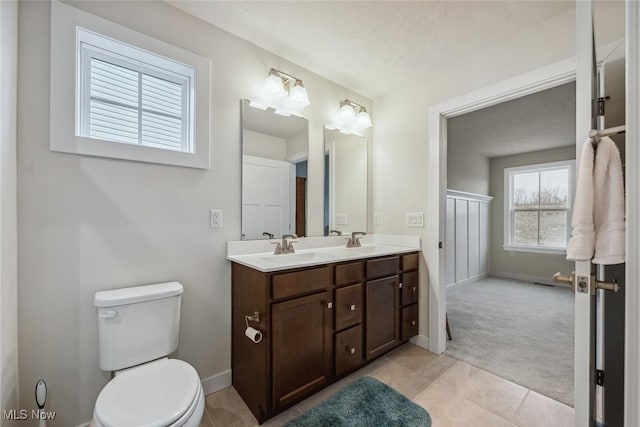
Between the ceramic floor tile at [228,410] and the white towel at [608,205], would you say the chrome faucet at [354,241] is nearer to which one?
the ceramic floor tile at [228,410]

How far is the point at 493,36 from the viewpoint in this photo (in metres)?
1.90

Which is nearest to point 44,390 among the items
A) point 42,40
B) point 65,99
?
point 65,99

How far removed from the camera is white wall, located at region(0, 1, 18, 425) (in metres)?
1.06

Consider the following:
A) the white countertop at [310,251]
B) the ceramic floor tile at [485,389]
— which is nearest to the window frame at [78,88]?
the white countertop at [310,251]

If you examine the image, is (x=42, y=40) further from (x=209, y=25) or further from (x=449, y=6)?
(x=449, y=6)

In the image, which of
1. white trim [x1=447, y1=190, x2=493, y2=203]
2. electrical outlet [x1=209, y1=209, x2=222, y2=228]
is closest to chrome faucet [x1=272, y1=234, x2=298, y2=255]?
electrical outlet [x1=209, y1=209, x2=222, y2=228]

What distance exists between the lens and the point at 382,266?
2082 mm

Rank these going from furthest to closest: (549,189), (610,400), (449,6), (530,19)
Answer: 1. (549,189)
2. (530,19)
3. (449,6)
4. (610,400)

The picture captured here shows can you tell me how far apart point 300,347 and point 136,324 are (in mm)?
893

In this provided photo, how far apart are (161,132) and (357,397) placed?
2104 mm

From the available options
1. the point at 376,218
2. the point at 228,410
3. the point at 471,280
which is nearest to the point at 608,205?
the point at 376,218

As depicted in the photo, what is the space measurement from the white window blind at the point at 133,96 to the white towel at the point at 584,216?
1934mm

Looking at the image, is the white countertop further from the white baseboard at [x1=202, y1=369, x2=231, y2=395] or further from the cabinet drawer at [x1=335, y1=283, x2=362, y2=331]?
the white baseboard at [x1=202, y1=369, x2=231, y2=395]

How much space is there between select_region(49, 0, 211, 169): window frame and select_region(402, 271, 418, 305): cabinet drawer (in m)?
1.84
